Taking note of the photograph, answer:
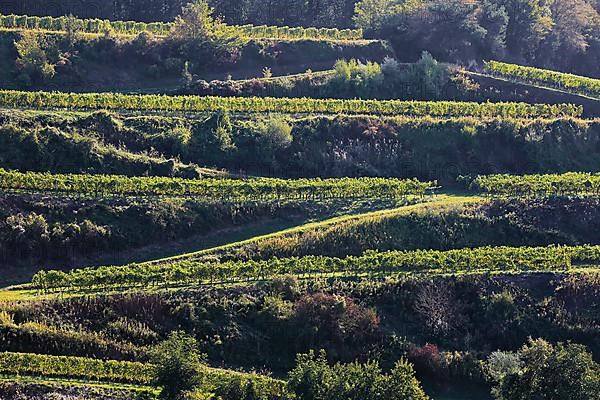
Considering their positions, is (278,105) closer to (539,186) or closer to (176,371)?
(539,186)

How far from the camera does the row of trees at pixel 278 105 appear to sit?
2274 inches

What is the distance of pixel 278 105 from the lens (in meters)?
61.9

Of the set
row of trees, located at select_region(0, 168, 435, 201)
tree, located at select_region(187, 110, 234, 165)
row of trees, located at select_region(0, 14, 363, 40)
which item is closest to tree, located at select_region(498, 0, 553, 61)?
row of trees, located at select_region(0, 14, 363, 40)

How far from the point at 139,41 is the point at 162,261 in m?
30.1

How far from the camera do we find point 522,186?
177ft

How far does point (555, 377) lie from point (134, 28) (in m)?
53.7

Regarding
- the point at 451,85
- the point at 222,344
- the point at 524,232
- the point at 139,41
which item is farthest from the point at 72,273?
the point at 451,85

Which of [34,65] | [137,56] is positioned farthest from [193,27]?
[34,65]

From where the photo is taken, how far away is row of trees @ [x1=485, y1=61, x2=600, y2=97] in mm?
70375

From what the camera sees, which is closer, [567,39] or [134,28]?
[134,28]

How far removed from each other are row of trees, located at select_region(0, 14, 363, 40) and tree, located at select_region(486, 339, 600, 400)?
46113 mm

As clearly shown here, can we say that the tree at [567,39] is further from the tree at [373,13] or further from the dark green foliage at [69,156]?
the dark green foliage at [69,156]

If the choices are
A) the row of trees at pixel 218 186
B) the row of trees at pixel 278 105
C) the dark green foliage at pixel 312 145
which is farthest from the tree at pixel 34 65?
the row of trees at pixel 218 186

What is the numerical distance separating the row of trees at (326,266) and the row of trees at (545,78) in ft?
86.1
